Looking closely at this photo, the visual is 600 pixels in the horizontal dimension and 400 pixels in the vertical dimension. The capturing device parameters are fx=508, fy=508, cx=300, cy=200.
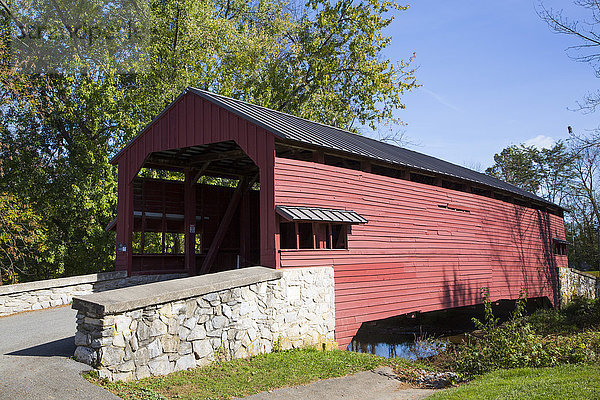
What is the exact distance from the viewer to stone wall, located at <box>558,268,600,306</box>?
24.8 meters

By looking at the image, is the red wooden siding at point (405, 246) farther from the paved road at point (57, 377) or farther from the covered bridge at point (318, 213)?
the paved road at point (57, 377)

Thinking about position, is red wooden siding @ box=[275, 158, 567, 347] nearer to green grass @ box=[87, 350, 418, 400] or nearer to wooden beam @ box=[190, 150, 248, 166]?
green grass @ box=[87, 350, 418, 400]

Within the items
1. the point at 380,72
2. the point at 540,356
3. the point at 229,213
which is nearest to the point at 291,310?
the point at 540,356

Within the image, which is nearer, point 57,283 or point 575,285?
point 57,283

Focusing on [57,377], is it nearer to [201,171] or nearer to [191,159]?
[201,171]

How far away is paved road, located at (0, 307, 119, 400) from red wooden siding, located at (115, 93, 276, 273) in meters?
4.06

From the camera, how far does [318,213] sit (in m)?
11.1

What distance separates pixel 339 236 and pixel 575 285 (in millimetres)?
20240

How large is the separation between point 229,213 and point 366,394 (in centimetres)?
865

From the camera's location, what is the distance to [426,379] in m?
9.24

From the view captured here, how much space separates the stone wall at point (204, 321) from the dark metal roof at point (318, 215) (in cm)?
114

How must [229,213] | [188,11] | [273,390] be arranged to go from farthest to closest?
[188,11] → [229,213] → [273,390]

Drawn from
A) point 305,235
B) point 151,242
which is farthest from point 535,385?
point 151,242

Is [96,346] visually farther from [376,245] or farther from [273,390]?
[376,245]
